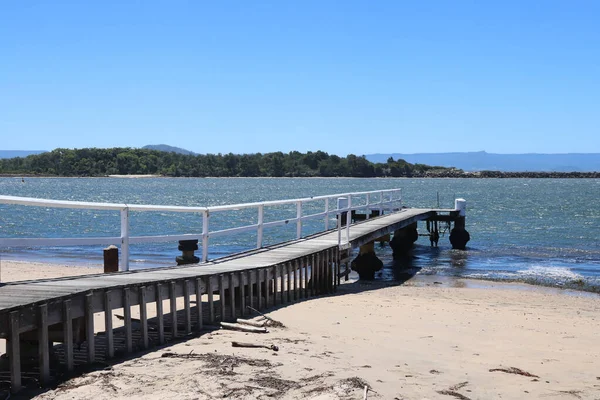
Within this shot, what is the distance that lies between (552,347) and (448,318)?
8.35ft

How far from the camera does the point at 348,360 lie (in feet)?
28.7

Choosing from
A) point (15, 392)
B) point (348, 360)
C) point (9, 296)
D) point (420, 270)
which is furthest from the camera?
point (420, 270)

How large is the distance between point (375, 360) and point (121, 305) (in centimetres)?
290

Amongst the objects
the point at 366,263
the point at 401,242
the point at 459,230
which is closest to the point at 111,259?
the point at 366,263

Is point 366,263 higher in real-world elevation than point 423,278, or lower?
higher

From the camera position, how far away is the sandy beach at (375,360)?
7.29 metres

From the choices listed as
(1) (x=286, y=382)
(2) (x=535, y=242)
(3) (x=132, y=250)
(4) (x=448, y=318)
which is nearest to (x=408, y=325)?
(4) (x=448, y=318)

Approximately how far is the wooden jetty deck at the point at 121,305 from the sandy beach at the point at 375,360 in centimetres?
33

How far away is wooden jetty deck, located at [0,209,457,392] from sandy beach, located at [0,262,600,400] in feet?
1.08

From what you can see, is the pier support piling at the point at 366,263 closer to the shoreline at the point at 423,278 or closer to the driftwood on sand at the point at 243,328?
the shoreline at the point at 423,278

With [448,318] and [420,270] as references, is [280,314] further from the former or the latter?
[420,270]

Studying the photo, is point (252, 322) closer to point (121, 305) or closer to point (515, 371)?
point (121, 305)

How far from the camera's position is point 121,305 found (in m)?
8.79

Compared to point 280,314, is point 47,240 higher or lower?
higher
